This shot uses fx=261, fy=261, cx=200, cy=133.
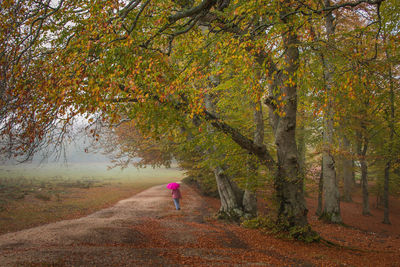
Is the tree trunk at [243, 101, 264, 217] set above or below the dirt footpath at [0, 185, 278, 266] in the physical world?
above

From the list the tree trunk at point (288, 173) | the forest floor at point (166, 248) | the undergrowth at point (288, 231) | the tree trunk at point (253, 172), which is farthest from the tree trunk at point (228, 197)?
the tree trunk at point (288, 173)

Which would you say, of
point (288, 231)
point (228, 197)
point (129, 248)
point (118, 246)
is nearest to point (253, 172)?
point (288, 231)

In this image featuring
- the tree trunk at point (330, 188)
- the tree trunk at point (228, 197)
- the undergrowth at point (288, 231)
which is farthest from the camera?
the tree trunk at point (330, 188)

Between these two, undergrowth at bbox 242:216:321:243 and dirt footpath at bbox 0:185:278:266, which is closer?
dirt footpath at bbox 0:185:278:266

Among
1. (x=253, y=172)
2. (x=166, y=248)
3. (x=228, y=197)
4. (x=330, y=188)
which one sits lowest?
(x=166, y=248)

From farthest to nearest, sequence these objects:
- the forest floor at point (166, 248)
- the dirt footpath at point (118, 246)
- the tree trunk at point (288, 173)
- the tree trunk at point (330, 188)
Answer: the tree trunk at point (330, 188) < the tree trunk at point (288, 173) < the forest floor at point (166, 248) < the dirt footpath at point (118, 246)

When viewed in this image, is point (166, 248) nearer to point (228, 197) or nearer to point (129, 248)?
point (129, 248)

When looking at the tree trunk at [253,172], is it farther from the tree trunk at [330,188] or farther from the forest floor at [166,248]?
the tree trunk at [330,188]

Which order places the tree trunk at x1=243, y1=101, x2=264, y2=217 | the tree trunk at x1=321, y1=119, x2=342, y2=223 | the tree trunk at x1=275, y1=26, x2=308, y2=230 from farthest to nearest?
the tree trunk at x1=321, y1=119, x2=342, y2=223 → the tree trunk at x1=243, y1=101, x2=264, y2=217 → the tree trunk at x1=275, y1=26, x2=308, y2=230

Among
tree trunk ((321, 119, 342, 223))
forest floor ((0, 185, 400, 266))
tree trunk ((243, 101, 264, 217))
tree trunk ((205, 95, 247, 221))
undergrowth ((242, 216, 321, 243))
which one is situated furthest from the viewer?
tree trunk ((321, 119, 342, 223))

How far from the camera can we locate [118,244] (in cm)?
618

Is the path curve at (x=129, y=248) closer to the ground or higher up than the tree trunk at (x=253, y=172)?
closer to the ground

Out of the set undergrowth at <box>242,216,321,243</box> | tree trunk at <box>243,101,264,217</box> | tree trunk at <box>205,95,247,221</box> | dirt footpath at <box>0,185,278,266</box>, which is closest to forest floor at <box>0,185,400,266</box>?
dirt footpath at <box>0,185,278,266</box>

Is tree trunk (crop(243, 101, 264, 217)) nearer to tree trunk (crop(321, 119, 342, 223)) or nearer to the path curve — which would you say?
the path curve
